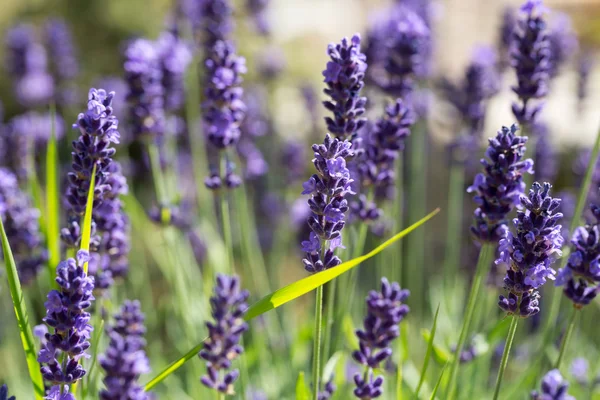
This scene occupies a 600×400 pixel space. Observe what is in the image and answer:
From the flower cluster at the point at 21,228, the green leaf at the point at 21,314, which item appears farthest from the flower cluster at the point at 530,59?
the flower cluster at the point at 21,228

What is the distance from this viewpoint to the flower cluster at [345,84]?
5.81 feet

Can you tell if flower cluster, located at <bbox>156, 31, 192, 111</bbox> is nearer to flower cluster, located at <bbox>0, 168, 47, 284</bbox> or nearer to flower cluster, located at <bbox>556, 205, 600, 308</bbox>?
flower cluster, located at <bbox>0, 168, 47, 284</bbox>

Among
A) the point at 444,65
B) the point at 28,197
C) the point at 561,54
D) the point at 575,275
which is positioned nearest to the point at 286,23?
the point at 444,65

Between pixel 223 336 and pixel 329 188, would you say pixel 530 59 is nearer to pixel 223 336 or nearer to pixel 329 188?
pixel 329 188

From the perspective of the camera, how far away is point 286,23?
25.2ft

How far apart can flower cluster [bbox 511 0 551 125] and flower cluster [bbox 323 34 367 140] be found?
67 cm

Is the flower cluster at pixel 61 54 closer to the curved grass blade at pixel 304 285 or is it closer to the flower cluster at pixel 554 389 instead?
the curved grass blade at pixel 304 285

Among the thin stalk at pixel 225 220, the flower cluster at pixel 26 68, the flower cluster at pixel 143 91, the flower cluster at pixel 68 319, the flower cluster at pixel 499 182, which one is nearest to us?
the flower cluster at pixel 68 319

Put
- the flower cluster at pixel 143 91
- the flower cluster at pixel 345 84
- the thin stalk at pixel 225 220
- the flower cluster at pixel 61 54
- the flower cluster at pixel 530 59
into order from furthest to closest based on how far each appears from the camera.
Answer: the flower cluster at pixel 61 54 → the flower cluster at pixel 143 91 → the thin stalk at pixel 225 220 → the flower cluster at pixel 530 59 → the flower cluster at pixel 345 84

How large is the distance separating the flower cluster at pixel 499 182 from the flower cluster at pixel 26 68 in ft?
11.1

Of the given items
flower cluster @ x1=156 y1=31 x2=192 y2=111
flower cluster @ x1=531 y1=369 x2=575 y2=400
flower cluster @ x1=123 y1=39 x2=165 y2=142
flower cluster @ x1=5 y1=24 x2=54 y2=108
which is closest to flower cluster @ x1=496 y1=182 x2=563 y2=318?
flower cluster @ x1=531 y1=369 x2=575 y2=400

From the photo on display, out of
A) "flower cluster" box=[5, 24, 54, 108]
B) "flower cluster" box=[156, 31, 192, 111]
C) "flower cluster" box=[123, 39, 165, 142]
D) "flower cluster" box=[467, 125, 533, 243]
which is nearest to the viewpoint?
"flower cluster" box=[467, 125, 533, 243]

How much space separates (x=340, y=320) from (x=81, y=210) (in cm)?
101

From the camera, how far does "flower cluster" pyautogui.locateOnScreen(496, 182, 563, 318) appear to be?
1.47m
